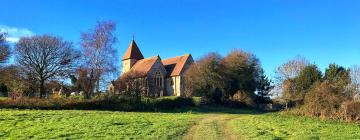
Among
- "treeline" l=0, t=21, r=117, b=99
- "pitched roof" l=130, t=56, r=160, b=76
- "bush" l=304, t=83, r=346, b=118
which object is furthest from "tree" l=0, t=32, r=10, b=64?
"bush" l=304, t=83, r=346, b=118

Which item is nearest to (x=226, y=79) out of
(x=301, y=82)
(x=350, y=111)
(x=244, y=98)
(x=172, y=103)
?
(x=244, y=98)

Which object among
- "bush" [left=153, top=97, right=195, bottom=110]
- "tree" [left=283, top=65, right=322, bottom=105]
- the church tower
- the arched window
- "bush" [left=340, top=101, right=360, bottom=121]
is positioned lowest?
"bush" [left=340, top=101, right=360, bottom=121]

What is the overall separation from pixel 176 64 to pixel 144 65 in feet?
18.2

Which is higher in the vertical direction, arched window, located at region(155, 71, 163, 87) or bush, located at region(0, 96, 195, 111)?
arched window, located at region(155, 71, 163, 87)

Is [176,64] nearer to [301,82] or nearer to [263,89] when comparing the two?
[263,89]

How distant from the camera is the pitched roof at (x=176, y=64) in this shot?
7056 cm

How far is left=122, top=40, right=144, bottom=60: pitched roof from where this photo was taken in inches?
3184

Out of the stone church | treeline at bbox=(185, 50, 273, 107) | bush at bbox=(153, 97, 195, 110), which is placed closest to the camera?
bush at bbox=(153, 97, 195, 110)

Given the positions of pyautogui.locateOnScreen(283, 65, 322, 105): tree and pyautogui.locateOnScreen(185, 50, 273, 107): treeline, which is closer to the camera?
pyautogui.locateOnScreen(283, 65, 322, 105): tree

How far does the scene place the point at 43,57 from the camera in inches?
2250

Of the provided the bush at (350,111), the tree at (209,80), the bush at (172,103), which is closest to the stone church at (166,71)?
the tree at (209,80)

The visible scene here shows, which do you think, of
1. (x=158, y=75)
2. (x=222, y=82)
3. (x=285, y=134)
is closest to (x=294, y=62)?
(x=222, y=82)

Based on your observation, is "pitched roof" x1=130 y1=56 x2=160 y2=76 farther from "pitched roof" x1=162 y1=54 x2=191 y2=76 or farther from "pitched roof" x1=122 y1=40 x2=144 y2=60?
"pitched roof" x1=162 y1=54 x2=191 y2=76

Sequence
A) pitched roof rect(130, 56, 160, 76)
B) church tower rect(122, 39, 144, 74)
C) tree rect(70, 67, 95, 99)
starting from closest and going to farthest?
tree rect(70, 67, 95, 99) < pitched roof rect(130, 56, 160, 76) < church tower rect(122, 39, 144, 74)
